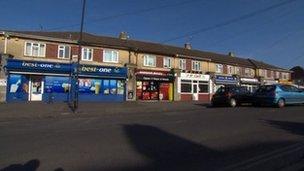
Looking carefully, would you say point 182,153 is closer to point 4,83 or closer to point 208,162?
point 208,162

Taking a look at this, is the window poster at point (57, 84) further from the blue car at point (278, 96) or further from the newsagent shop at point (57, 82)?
the blue car at point (278, 96)

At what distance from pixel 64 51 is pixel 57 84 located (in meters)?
3.25

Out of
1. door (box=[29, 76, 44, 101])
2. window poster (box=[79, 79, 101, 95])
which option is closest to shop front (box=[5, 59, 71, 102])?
door (box=[29, 76, 44, 101])

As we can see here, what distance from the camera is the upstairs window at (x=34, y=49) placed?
121 ft

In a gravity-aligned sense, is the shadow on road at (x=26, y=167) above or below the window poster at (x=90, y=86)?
below

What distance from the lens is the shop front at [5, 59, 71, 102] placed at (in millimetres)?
35688

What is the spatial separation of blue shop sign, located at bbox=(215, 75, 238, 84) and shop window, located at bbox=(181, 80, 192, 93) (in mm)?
5348

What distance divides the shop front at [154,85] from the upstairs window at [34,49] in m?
9.97

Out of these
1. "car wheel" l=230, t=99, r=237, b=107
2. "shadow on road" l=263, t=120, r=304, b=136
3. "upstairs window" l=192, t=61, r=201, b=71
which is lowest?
"shadow on road" l=263, t=120, r=304, b=136

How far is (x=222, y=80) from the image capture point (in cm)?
5375

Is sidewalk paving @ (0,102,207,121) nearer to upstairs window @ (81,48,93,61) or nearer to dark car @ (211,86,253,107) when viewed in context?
dark car @ (211,86,253,107)

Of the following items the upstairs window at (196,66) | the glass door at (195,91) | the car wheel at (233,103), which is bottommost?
the car wheel at (233,103)

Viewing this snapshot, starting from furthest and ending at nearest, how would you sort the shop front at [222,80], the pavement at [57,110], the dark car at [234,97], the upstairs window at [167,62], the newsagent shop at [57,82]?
1. the shop front at [222,80]
2. the upstairs window at [167,62]
3. the newsagent shop at [57,82]
4. the dark car at [234,97]
5. the pavement at [57,110]

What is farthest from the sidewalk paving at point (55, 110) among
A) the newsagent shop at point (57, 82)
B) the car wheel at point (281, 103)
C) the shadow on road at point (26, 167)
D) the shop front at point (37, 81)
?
the shadow on road at point (26, 167)
